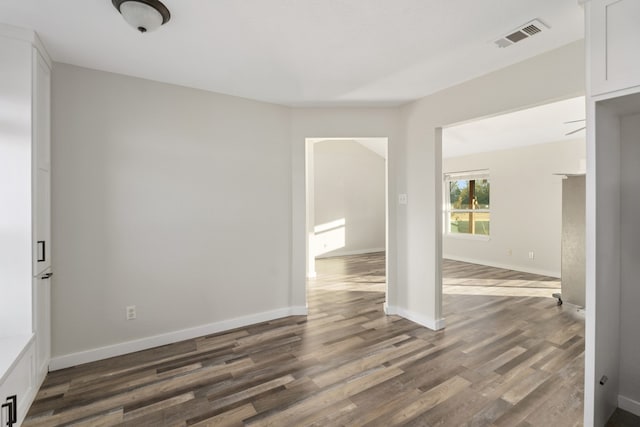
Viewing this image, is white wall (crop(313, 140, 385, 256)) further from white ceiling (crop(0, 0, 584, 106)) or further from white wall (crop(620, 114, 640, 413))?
white wall (crop(620, 114, 640, 413))

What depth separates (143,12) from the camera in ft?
5.74

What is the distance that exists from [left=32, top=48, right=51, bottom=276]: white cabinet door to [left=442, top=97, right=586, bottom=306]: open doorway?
16.0 feet

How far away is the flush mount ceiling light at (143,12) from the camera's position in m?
1.71

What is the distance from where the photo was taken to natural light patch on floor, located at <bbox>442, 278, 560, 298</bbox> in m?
4.63

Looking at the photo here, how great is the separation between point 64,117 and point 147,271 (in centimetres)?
147

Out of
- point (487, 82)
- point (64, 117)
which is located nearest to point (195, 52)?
point (64, 117)

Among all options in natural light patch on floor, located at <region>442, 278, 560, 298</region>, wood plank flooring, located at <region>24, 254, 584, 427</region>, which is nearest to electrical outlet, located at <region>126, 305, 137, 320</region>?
wood plank flooring, located at <region>24, 254, 584, 427</region>

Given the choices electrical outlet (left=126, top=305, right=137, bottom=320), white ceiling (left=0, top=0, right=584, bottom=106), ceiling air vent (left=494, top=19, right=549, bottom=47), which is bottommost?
electrical outlet (left=126, top=305, right=137, bottom=320)

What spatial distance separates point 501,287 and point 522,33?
160 inches

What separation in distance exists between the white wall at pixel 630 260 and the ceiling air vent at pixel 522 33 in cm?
78

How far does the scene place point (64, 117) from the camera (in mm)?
2525

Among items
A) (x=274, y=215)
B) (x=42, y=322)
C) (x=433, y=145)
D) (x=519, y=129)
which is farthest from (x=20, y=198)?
(x=519, y=129)

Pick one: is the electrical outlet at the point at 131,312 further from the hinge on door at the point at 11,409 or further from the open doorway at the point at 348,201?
the open doorway at the point at 348,201

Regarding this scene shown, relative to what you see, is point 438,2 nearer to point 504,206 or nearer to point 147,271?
point 147,271
